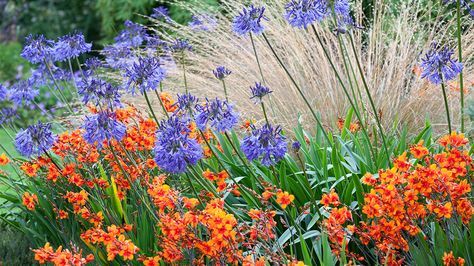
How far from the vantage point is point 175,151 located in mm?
2600

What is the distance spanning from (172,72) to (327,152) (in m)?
1.93

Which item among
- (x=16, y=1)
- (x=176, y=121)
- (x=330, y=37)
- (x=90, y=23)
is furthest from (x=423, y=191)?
(x=16, y=1)

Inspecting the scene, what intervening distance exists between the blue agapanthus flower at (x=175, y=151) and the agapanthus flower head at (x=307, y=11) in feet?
2.17

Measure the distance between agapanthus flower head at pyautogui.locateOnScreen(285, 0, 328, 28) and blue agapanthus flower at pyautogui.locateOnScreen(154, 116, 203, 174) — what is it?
0.66 m

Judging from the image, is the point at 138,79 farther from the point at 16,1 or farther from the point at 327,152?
the point at 16,1

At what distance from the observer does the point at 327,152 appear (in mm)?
3756

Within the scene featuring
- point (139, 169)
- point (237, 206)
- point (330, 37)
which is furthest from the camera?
point (330, 37)

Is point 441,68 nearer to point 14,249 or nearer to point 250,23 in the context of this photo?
point 250,23

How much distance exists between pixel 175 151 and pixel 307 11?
78 centimetres

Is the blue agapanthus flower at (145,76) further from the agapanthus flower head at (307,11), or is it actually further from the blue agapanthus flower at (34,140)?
the agapanthus flower head at (307,11)

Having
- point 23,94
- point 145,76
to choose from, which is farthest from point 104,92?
point 23,94

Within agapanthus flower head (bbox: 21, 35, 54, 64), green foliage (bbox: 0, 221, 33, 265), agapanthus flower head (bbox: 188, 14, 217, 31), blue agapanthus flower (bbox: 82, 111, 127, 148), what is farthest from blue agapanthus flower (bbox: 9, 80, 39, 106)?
agapanthus flower head (bbox: 188, 14, 217, 31)

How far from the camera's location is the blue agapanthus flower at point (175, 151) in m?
2.59

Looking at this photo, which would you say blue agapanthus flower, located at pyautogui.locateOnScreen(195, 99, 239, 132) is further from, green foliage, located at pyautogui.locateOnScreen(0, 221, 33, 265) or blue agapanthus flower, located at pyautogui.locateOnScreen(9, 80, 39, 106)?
blue agapanthus flower, located at pyautogui.locateOnScreen(9, 80, 39, 106)
